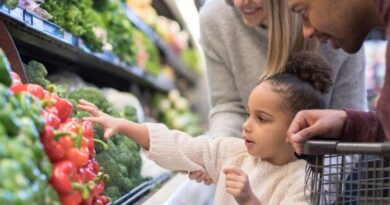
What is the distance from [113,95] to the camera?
398 centimetres

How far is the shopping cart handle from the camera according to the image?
153cm

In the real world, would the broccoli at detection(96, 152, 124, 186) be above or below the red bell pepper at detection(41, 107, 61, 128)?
below

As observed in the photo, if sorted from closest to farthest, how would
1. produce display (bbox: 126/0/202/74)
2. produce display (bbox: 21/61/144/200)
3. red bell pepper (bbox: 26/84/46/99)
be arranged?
red bell pepper (bbox: 26/84/46/99), produce display (bbox: 21/61/144/200), produce display (bbox: 126/0/202/74)

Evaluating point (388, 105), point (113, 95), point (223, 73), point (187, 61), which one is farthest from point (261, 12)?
point (187, 61)

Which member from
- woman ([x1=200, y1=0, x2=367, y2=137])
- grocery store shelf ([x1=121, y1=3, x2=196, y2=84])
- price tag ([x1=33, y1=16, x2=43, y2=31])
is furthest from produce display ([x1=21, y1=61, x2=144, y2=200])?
grocery store shelf ([x1=121, y1=3, x2=196, y2=84])

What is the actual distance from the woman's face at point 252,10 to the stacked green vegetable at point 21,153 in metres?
1.24

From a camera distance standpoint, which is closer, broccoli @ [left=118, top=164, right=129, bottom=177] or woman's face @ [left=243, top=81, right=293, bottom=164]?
woman's face @ [left=243, top=81, right=293, bottom=164]

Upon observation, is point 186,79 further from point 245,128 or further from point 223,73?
point 245,128

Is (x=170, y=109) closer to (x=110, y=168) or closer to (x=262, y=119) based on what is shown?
(x=110, y=168)

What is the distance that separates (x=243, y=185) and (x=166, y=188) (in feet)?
3.17

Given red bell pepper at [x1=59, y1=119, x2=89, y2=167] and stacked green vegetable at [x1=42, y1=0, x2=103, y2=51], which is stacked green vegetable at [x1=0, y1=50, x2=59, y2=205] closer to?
red bell pepper at [x1=59, y1=119, x2=89, y2=167]

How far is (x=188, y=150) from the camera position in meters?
2.30

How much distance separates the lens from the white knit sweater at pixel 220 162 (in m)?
2.12

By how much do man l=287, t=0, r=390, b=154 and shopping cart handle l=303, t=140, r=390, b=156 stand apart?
0.49 feet
